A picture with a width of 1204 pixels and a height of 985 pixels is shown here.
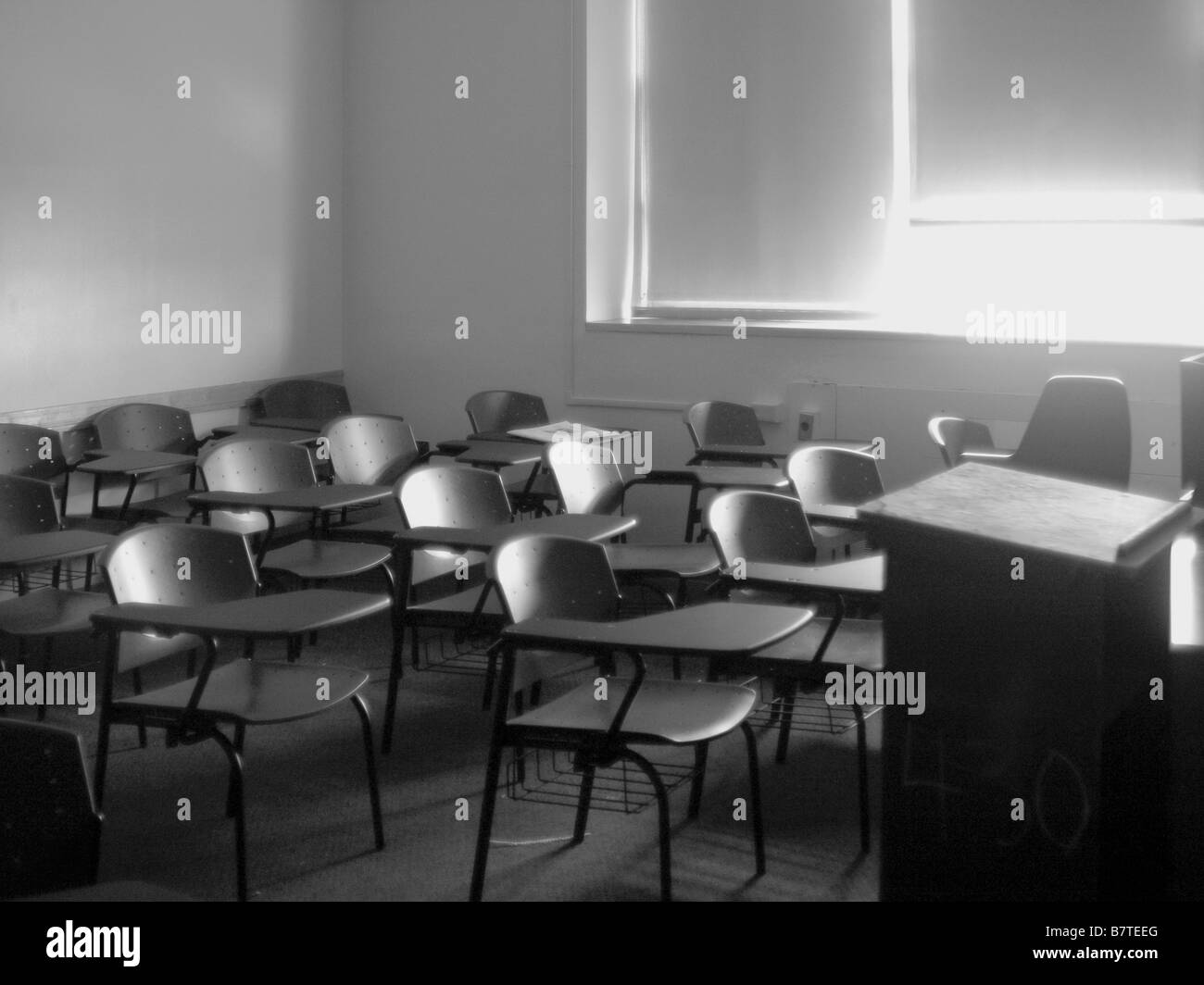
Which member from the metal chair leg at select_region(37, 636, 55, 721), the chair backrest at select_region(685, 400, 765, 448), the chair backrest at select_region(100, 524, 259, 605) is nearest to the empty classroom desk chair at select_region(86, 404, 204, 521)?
the metal chair leg at select_region(37, 636, 55, 721)

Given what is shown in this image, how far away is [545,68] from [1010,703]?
578 cm

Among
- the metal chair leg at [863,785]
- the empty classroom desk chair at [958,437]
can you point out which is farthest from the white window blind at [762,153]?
the metal chair leg at [863,785]

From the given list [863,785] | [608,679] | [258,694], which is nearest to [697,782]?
[863,785]

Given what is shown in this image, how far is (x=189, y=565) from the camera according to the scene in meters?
3.46

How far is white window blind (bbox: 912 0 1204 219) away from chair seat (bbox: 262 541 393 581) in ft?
11.7

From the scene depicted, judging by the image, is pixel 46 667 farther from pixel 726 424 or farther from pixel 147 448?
pixel 726 424

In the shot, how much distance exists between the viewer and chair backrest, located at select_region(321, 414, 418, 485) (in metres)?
5.57

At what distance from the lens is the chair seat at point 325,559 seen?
14.6 ft

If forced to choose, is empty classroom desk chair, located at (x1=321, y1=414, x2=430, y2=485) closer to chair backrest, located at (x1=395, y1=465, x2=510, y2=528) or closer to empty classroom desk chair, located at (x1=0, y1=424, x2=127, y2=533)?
empty classroom desk chair, located at (x1=0, y1=424, x2=127, y2=533)

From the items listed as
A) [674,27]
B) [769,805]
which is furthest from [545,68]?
[769,805]

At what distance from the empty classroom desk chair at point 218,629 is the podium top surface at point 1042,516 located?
1.41 meters

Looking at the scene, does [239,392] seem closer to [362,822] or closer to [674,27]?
[674,27]

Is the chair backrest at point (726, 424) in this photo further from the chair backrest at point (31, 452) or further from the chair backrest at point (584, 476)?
the chair backrest at point (31, 452)
